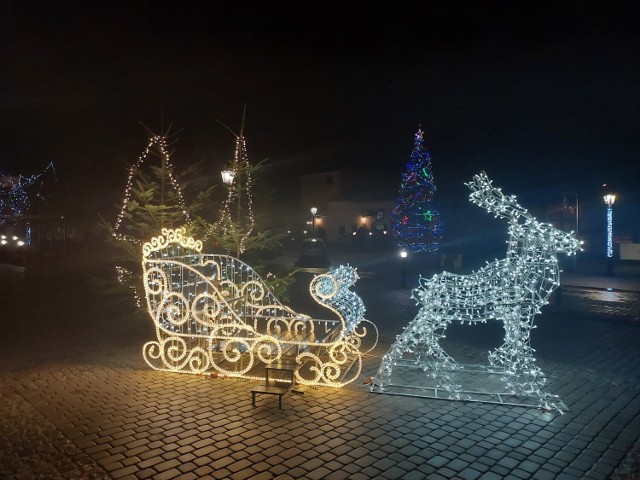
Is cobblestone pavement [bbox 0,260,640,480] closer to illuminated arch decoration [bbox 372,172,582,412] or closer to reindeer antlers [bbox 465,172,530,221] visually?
illuminated arch decoration [bbox 372,172,582,412]

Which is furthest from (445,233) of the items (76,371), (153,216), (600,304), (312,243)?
(76,371)

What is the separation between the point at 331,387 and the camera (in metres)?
6.66

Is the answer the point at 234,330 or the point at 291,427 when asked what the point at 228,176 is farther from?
the point at 291,427

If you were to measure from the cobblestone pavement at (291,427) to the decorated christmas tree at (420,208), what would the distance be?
20833mm

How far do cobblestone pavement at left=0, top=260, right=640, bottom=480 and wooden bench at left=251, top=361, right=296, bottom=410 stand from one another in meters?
0.19

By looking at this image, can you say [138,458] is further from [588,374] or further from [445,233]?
[445,233]

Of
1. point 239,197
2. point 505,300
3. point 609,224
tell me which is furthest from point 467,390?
point 609,224

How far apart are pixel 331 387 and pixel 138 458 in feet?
8.88

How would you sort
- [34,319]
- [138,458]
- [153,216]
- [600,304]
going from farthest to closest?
1. [600,304]
2. [34,319]
3. [153,216]
4. [138,458]

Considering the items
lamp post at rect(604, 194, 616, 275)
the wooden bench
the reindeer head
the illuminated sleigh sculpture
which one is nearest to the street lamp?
the illuminated sleigh sculpture

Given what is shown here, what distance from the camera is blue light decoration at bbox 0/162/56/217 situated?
25016mm

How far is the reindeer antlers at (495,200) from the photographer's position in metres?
6.51

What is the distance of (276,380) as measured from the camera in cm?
643

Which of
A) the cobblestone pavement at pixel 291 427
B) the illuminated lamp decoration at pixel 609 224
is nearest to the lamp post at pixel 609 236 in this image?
the illuminated lamp decoration at pixel 609 224
